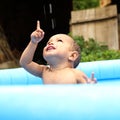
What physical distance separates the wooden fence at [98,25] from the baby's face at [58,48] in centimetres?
317

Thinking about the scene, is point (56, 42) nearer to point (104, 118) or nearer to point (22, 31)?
point (104, 118)

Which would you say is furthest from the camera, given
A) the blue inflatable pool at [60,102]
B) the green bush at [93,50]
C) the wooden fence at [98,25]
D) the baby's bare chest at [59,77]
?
the wooden fence at [98,25]

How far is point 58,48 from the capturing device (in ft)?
6.25

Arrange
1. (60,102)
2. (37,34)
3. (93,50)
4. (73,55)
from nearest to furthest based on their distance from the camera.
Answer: (60,102) < (37,34) < (73,55) < (93,50)

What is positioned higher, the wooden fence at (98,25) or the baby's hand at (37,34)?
the baby's hand at (37,34)

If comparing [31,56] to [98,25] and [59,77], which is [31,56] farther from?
[98,25]

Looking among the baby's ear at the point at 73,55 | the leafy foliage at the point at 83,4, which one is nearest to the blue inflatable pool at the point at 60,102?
the baby's ear at the point at 73,55

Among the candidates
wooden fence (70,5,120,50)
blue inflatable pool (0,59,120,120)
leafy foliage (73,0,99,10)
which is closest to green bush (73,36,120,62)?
wooden fence (70,5,120,50)

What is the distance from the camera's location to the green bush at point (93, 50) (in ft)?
13.8

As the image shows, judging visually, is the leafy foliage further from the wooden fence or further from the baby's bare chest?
the baby's bare chest

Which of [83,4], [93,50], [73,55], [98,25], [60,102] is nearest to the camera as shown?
[60,102]

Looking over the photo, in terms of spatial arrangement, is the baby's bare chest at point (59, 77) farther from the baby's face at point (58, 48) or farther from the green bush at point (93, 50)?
the green bush at point (93, 50)

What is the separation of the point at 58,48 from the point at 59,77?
173 millimetres

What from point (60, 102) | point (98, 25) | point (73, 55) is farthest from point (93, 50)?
point (60, 102)
